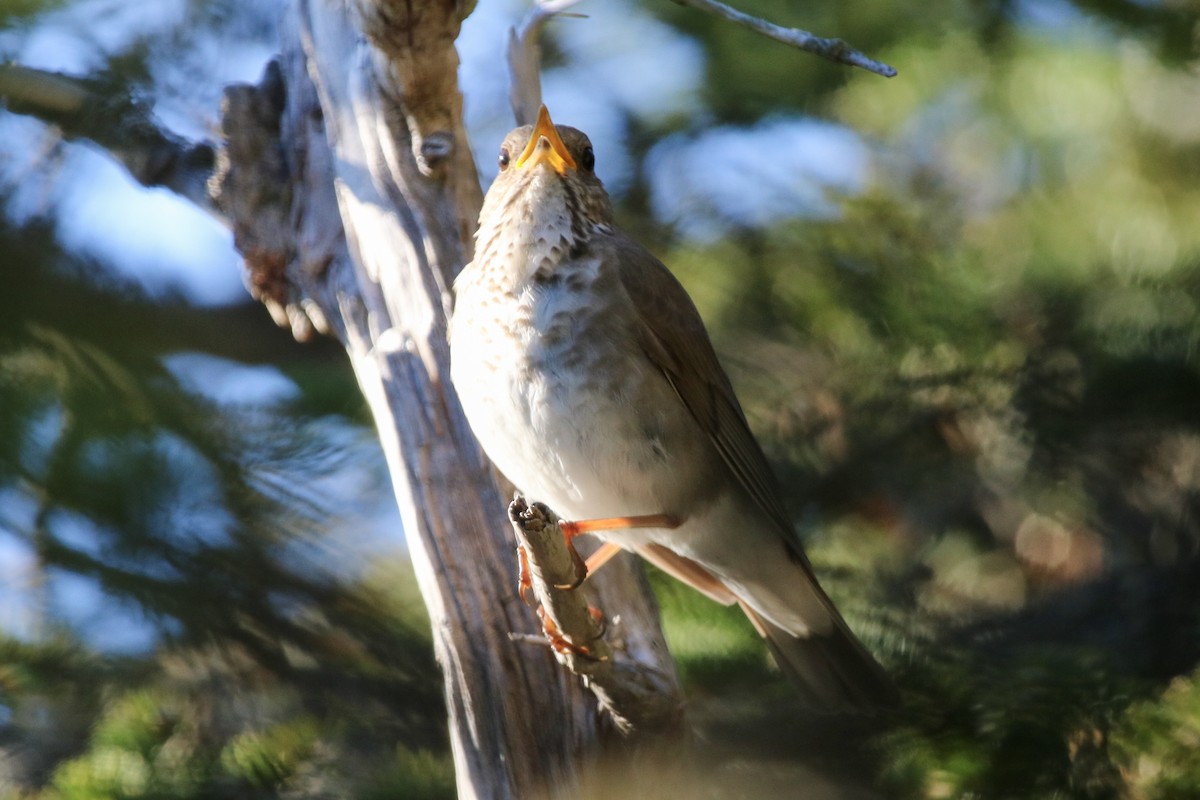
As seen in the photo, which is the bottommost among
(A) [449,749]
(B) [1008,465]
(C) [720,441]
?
(A) [449,749]

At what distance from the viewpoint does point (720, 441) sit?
276 centimetres

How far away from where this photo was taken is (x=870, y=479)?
293cm

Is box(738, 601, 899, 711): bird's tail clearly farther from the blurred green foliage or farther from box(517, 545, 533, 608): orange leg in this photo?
box(517, 545, 533, 608): orange leg

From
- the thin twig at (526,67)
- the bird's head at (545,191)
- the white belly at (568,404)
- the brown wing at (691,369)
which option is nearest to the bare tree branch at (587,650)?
the white belly at (568,404)

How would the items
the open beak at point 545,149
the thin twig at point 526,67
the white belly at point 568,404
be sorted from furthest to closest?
1. the thin twig at point 526,67
2. the open beak at point 545,149
3. the white belly at point 568,404

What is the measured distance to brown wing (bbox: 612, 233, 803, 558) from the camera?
8.89 ft

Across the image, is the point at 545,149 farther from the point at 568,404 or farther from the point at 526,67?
the point at 568,404

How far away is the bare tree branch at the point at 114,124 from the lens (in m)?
3.58

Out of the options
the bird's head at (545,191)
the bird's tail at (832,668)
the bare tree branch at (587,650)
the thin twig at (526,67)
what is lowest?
the bird's tail at (832,668)

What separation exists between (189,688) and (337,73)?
5.71 ft

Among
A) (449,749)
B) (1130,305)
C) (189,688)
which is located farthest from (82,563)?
(1130,305)

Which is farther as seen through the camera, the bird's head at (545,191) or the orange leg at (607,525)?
the bird's head at (545,191)

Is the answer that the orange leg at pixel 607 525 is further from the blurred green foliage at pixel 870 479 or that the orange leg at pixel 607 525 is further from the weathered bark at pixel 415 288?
the blurred green foliage at pixel 870 479

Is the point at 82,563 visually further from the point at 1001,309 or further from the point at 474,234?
the point at 1001,309
